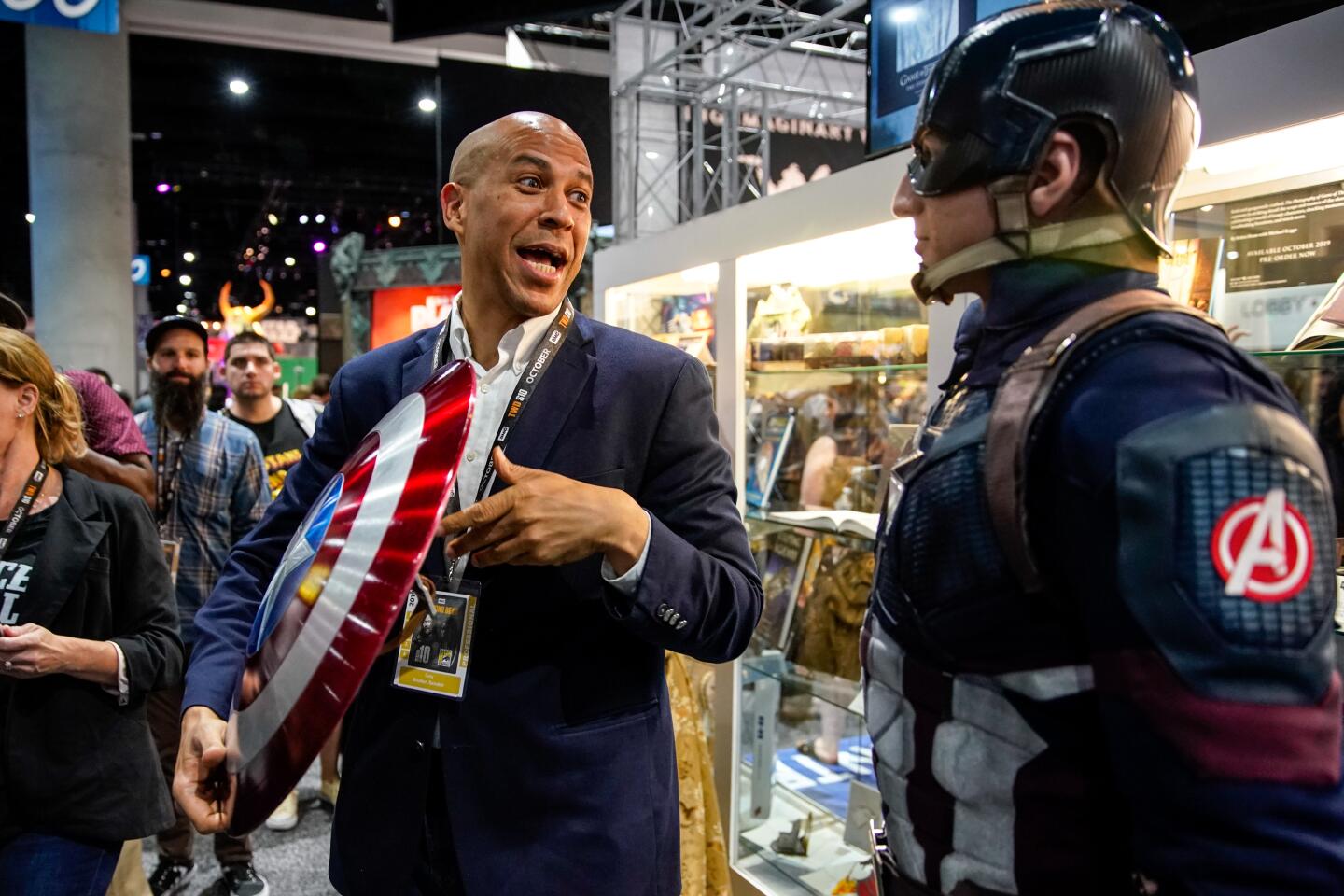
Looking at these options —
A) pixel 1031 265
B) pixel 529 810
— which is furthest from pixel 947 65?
pixel 529 810

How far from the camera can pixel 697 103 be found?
15.1 ft

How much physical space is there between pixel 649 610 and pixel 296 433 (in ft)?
11.7

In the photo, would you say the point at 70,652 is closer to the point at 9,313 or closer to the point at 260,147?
the point at 9,313

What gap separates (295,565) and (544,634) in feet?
1.24

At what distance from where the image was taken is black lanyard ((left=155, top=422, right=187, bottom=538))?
3.43 meters

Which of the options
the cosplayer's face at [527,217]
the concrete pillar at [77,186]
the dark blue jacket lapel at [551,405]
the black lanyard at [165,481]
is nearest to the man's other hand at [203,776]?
the dark blue jacket lapel at [551,405]

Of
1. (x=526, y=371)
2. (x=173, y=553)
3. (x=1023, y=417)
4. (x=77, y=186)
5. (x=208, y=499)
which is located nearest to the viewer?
(x=1023, y=417)

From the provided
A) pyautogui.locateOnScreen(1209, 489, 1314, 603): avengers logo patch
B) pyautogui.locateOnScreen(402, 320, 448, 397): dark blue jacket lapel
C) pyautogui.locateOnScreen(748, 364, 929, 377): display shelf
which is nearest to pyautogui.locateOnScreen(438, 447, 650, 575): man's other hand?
pyautogui.locateOnScreen(402, 320, 448, 397): dark blue jacket lapel

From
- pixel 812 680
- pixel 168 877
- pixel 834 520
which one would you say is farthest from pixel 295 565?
pixel 168 877

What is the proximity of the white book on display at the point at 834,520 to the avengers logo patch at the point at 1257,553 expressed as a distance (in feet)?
6.66

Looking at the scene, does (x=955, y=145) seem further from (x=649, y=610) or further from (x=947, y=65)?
(x=649, y=610)

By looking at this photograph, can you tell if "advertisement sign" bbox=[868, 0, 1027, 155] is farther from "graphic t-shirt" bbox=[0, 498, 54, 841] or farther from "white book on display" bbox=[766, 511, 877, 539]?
"graphic t-shirt" bbox=[0, 498, 54, 841]

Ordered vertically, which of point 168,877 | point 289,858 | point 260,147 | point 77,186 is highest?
point 260,147

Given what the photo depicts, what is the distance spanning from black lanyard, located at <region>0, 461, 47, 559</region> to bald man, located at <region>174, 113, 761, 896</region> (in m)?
0.75
